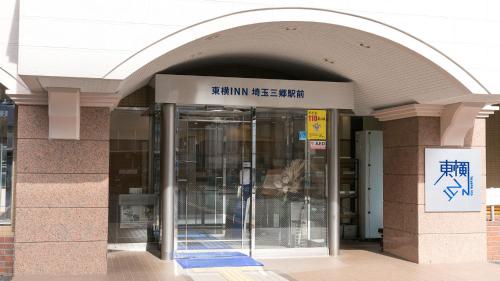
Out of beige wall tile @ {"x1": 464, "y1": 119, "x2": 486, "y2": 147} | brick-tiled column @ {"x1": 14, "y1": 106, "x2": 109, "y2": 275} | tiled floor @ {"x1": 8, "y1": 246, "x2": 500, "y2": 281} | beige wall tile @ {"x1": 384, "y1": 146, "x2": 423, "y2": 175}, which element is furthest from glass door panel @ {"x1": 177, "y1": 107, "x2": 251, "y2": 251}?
beige wall tile @ {"x1": 464, "y1": 119, "x2": 486, "y2": 147}

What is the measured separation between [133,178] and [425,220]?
5.28 meters

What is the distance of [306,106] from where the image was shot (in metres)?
10.3

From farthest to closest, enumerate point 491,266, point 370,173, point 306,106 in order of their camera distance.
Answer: point 370,173
point 306,106
point 491,266

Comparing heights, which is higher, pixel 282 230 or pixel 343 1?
pixel 343 1

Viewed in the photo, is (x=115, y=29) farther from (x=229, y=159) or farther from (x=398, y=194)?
(x=398, y=194)

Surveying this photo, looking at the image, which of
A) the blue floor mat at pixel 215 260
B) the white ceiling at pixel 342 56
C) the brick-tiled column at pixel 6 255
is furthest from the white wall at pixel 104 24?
the blue floor mat at pixel 215 260

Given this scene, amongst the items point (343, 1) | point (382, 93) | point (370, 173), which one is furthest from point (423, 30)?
point (370, 173)

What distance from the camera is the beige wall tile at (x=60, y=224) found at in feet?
27.2

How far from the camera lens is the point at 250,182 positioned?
10438 millimetres

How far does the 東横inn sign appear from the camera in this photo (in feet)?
32.0

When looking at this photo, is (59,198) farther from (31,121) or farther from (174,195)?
(174,195)

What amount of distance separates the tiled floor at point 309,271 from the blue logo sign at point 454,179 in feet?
3.85

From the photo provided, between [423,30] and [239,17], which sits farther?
[423,30]

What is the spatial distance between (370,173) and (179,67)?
15.2 feet
